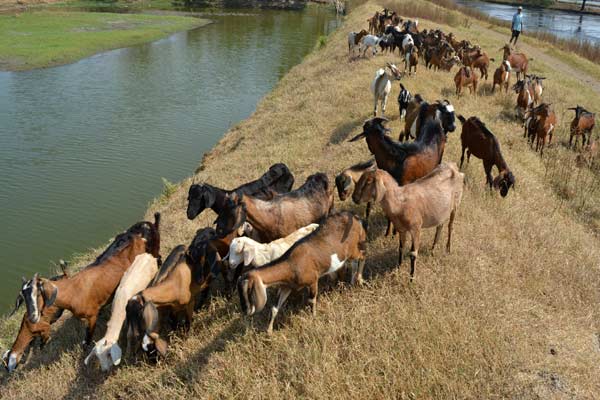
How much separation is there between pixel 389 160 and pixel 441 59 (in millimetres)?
10080

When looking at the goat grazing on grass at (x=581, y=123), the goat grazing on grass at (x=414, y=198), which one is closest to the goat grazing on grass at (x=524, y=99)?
the goat grazing on grass at (x=581, y=123)

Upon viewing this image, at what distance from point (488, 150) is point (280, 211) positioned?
11.1 ft

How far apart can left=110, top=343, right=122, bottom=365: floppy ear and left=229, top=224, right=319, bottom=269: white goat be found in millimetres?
1219

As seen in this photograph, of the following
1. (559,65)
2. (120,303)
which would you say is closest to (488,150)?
(120,303)

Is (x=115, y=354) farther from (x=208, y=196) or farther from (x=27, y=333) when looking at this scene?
(x=208, y=196)

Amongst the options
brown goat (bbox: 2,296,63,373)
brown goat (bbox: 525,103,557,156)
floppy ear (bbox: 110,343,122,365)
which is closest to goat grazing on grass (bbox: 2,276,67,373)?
brown goat (bbox: 2,296,63,373)

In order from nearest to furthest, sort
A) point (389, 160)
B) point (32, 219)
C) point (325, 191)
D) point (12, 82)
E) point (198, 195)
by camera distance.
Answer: point (198, 195)
point (325, 191)
point (389, 160)
point (32, 219)
point (12, 82)

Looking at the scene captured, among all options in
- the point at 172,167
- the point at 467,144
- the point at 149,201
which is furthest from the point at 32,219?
the point at 467,144

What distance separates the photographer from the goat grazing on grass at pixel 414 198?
462 cm

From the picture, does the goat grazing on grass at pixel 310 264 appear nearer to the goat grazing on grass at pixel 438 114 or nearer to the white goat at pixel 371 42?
the goat grazing on grass at pixel 438 114

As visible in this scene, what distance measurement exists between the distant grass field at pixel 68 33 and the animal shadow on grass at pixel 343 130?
1680 cm

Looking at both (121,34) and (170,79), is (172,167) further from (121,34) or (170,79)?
(121,34)

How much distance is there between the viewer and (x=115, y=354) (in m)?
4.46

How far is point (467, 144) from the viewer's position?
744 cm
